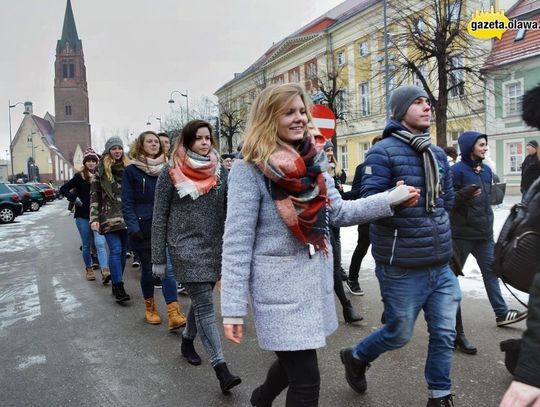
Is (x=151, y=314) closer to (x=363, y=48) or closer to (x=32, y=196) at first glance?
(x=32, y=196)

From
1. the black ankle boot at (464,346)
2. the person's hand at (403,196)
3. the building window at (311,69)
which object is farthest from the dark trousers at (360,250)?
the building window at (311,69)

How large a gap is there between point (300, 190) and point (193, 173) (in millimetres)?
1788

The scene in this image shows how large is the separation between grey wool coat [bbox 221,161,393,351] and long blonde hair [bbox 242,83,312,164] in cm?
8

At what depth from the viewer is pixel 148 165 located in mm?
5402

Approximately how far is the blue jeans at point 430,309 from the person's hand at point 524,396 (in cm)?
174

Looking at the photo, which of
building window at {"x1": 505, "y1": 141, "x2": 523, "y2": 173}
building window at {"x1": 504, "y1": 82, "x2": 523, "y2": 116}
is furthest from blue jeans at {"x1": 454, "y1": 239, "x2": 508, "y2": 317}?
building window at {"x1": 504, "y1": 82, "x2": 523, "y2": 116}

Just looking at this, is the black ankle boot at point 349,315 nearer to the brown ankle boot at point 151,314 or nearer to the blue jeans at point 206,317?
the blue jeans at point 206,317

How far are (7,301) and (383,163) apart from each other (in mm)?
6024

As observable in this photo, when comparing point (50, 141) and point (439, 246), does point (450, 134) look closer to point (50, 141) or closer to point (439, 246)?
point (439, 246)

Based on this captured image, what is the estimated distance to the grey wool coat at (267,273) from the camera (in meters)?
2.38

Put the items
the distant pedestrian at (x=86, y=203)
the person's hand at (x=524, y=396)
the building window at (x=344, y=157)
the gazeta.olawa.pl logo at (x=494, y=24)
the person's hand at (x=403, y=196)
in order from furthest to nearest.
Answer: the building window at (x=344, y=157) < the gazeta.olawa.pl logo at (x=494, y=24) < the distant pedestrian at (x=86, y=203) < the person's hand at (x=403, y=196) < the person's hand at (x=524, y=396)

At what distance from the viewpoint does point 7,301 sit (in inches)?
277

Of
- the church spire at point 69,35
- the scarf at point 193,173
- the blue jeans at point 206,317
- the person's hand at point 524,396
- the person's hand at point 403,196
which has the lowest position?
the blue jeans at point 206,317

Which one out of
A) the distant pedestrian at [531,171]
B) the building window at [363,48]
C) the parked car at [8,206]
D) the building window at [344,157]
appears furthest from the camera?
the building window at [344,157]
